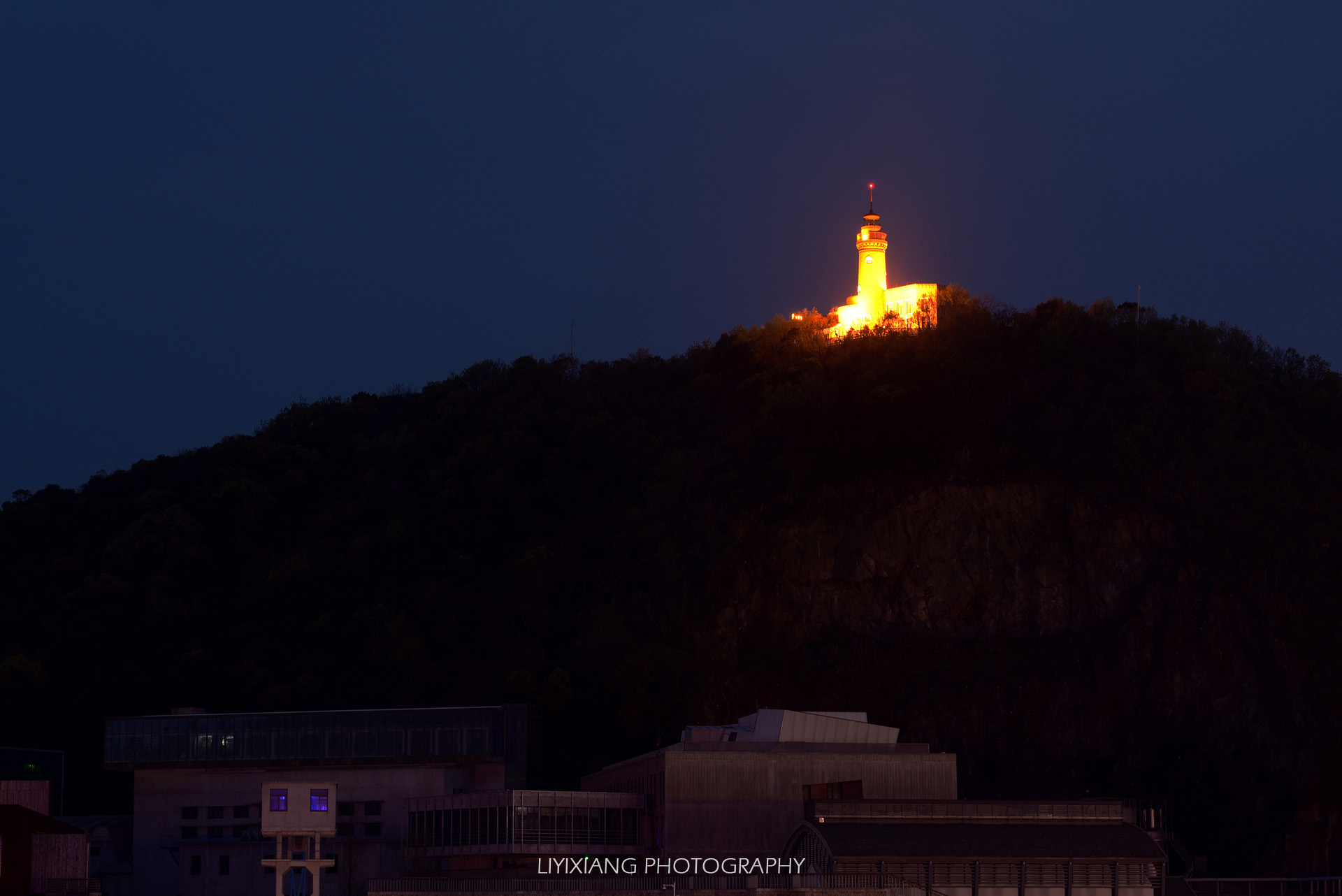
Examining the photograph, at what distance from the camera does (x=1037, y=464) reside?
9888 cm

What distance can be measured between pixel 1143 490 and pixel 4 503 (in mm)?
82496

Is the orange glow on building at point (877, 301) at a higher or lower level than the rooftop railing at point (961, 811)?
higher

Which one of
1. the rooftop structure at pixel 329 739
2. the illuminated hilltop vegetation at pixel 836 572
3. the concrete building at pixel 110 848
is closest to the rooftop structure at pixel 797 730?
the illuminated hilltop vegetation at pixel 836 572

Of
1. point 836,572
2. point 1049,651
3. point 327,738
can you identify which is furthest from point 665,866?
point 1049,651

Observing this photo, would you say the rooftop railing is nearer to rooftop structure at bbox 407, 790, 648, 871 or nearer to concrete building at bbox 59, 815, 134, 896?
rooftop structure at bbox 407, 790, 648, 871

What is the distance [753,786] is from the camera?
223 feet

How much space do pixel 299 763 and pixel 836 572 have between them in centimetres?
3368

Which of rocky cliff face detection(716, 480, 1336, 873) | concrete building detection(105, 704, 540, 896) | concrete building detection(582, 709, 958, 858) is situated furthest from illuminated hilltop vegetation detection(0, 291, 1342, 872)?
concrete building detection(582, 709, 958, 858)

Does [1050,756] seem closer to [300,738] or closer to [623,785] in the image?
[623,785]

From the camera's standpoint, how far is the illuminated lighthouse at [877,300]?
11694 cm

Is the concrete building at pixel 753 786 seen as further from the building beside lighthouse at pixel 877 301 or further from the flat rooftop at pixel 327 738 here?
the building beside lighthouse at pixel 877 301

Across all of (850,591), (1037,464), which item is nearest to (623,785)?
(850,591)

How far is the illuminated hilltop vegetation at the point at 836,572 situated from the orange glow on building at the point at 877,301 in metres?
1.95

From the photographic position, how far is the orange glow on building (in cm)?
11681
